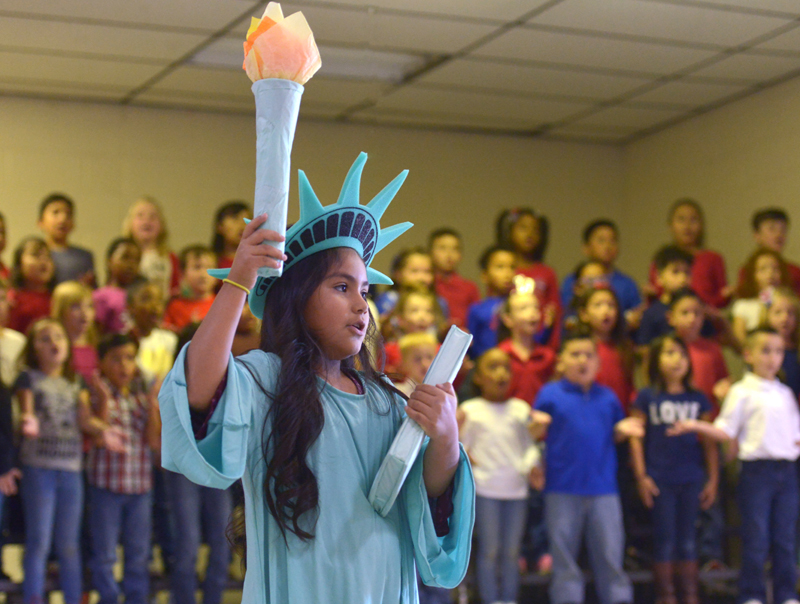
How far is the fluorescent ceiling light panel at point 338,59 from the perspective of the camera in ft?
15.1

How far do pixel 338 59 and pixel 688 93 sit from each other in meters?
2.35

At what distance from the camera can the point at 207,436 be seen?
1.46 m

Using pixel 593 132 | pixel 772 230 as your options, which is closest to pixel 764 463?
pixel 772 230

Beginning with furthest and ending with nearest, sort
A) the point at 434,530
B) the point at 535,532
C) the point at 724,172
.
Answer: the point at 724,172 < the point at 535,532 < the point at 434,530

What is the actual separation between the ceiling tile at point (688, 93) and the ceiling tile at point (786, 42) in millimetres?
530

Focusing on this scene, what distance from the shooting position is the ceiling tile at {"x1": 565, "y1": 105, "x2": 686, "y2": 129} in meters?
Answer: 6.34

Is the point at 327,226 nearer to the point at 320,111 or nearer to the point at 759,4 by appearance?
the point at 320,111

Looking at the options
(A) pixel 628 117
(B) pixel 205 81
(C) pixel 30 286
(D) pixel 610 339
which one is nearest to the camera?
(C) pixel 30 286

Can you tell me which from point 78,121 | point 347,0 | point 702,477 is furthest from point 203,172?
point 702,477

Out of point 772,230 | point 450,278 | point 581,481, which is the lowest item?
point 581,481

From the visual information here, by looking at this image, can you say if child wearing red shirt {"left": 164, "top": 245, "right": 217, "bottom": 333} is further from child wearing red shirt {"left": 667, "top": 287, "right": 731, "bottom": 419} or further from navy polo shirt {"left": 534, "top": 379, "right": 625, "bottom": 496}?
child wearing red shirt {"left": 667, "top": 287, "right": 731, "bottom": 419}

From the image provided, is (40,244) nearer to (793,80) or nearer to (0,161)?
(0,161)

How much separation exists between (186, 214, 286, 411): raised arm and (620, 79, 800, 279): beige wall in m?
4.23

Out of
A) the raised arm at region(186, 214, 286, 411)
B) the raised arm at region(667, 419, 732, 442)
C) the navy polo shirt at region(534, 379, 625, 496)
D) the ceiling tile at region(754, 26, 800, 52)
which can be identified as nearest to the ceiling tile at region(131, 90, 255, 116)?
the navy polo shirt at region(534, 379, 625, 496)
